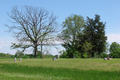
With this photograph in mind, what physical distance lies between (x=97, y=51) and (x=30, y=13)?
24.1 m

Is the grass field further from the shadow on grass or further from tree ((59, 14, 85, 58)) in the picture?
tree ((59, 14, 85, 58))

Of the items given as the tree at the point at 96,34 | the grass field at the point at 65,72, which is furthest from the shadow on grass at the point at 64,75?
the tree at the point at 96,34

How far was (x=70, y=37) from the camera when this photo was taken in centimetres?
4653

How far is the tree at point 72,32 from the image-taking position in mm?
45875

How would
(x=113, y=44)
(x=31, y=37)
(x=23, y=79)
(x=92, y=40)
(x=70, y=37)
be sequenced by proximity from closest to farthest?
(x=23, y=79), (x=31, y=37), (x=92, y=40), (x=70, y=37), (x=113, y=44)

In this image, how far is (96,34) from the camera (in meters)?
43.2

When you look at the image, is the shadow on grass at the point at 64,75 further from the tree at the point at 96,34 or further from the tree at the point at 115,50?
the tree at the point at 115,50

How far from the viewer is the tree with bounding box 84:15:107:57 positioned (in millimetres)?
42469

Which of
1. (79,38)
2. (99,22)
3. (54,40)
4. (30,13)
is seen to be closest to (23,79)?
(54,40)

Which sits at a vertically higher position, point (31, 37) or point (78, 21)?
point (78, 21)

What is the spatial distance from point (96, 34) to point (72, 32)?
804 centimetres

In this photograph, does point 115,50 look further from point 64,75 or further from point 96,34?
point 64,75

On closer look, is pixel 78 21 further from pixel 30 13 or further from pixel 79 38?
pixel 30 13

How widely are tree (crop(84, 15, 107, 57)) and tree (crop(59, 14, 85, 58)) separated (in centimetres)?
298
